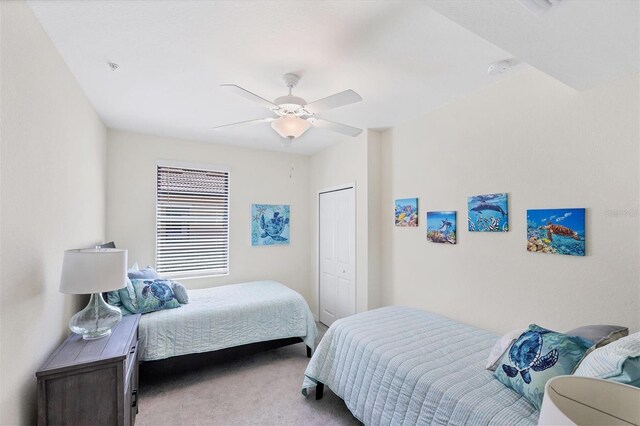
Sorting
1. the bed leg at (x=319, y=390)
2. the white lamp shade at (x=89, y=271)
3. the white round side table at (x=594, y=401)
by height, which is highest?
the white lamp shade at (x=89, y=271)

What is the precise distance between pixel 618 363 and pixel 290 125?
2.16 metres

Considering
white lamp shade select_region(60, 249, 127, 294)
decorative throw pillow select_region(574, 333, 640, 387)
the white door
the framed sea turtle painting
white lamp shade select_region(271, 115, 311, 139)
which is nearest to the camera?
decorative throw pillow select_region(574, 333, 640, 387)

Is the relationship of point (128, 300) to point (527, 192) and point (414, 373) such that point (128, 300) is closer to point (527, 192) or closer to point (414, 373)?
point (414, 373)

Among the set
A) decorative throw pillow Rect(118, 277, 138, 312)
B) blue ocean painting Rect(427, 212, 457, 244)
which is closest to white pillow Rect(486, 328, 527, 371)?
blue ocean painting Rect(427, 212, 457, 244)

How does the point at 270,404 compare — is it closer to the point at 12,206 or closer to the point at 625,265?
the point at 12,206

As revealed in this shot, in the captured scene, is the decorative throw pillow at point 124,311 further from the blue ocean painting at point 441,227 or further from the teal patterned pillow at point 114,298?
the blue ocean painting at point 441,227

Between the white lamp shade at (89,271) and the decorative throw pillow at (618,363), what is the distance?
2456 mm

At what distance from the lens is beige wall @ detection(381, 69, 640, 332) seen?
1755mm

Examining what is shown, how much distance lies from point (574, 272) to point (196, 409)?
2995 millimetres

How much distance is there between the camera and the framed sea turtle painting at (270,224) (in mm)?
4324

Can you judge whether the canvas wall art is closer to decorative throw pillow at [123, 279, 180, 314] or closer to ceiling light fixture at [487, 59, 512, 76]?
ceiling light fixture at [487, 59, 512, 76]

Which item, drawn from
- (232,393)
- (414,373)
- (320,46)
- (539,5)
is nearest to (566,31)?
(539,5)

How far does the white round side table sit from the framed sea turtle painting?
155 inches

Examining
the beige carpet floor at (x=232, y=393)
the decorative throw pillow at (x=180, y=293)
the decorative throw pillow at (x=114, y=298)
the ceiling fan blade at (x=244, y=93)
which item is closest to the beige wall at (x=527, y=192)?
the beige carpet floor at (x=232, y=393)
